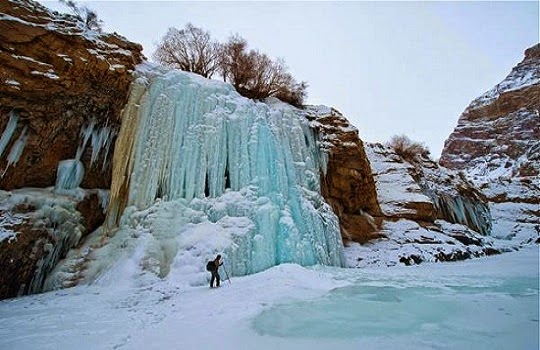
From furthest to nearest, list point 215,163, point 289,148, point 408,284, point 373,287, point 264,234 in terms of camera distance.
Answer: point 289,148
point 215,163
point 264,234
point 408,284
point 373,287

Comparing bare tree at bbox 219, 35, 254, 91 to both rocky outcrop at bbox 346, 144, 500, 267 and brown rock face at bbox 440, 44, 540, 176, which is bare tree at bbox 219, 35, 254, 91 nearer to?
rocky outcrop at bbox 346, 144, 500, 267

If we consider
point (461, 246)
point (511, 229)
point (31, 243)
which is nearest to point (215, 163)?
point (31, 243)

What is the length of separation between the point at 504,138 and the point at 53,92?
58.5 m

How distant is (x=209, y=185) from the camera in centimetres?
921

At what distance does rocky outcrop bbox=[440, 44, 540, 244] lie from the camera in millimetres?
28859

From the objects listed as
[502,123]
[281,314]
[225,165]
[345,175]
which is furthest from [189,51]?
[502,123]

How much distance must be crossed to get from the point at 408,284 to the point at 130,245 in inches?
252

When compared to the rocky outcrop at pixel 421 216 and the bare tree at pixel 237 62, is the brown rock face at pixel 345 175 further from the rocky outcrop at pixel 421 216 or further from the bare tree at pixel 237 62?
the bare tree at pixel 237 62

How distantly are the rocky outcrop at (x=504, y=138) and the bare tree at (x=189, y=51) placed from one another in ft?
83.3

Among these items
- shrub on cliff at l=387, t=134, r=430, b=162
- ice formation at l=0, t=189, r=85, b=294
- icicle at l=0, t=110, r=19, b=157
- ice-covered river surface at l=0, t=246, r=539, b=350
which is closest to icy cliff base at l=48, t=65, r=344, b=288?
ice formation at l=0, t=189, r=85, b=294

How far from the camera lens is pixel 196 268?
7.30 meters

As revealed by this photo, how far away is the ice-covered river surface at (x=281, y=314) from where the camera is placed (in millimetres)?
3311

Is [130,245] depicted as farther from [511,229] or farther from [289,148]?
[511,229]

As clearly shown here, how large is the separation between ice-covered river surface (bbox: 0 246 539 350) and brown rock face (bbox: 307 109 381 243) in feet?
19.3
